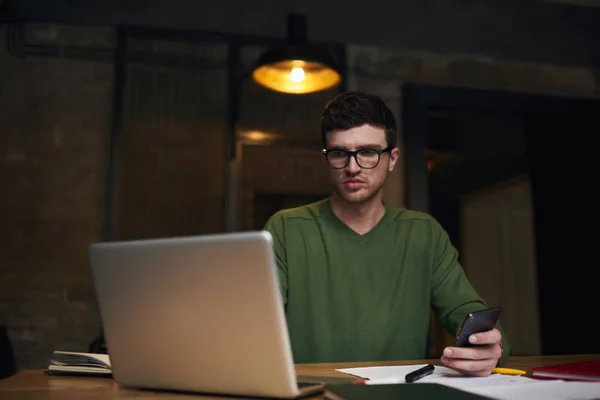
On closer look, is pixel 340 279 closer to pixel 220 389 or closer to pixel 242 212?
pixel 220 389

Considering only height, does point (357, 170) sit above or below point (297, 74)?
below

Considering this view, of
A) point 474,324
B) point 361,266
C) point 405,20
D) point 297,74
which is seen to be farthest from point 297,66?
point 474,324

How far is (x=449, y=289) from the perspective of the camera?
5.86 feet

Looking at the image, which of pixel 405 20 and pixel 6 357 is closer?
pixel 6 357

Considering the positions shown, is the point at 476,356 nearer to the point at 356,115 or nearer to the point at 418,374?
the point at 418,374

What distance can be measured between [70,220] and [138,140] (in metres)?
0.63

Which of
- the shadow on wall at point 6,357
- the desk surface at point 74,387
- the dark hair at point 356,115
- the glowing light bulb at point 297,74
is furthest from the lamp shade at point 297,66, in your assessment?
the shadow on wall at point 6,357

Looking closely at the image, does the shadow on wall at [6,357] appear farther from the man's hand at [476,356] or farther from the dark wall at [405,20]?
the man's hand at [476,356]

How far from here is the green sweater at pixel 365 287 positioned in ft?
5.77

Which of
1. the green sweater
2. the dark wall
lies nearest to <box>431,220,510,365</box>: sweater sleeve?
the green sweater

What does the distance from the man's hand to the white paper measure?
17 mm

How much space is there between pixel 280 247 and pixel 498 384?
101 cm

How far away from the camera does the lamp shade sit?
2418 mm

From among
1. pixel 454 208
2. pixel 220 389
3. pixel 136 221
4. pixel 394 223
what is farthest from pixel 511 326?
pixel 220 389
